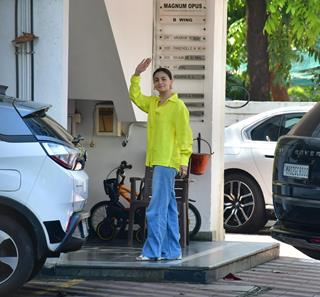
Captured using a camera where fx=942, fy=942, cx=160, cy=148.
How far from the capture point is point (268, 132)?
13.5m

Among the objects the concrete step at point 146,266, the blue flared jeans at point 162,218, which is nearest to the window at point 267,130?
the concrete step at point 146,266

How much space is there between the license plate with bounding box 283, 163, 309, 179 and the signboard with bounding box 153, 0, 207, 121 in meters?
3.66

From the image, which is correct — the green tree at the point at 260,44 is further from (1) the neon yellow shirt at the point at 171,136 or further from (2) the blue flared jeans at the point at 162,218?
(2) the blue flared jeans at the point at 162,218

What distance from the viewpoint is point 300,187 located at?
7617 millimetres

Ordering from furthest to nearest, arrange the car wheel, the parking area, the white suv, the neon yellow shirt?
the car wheel, the neon yellow shirt, the parking area, the white suv

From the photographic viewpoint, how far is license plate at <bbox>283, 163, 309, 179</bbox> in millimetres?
7594

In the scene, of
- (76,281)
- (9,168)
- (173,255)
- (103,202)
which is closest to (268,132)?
(103,202)

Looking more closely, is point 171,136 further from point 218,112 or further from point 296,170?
point 218,112

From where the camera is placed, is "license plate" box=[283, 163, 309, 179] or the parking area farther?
the parking area

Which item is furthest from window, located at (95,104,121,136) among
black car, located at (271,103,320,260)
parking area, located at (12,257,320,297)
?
black car, located at (271,103,320,260)

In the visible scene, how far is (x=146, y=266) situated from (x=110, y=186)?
2.46 meters

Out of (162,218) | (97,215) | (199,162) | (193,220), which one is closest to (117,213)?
(97,215)

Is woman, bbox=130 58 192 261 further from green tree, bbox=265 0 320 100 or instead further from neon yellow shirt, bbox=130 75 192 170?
green tree, bbox=265 0 320 100

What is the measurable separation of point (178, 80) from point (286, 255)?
8.12ft
